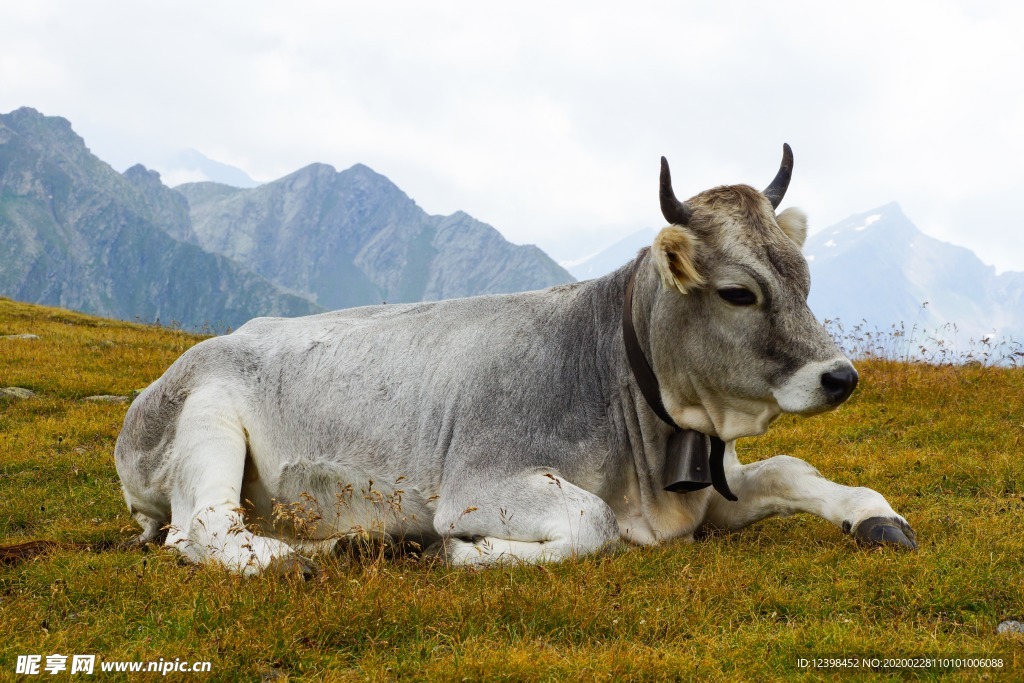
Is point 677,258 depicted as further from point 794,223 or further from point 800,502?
point 800,502

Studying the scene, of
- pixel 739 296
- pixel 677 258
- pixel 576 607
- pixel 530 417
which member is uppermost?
pixel 677 258

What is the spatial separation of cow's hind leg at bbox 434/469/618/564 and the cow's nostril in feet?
5.17

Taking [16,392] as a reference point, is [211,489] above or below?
below

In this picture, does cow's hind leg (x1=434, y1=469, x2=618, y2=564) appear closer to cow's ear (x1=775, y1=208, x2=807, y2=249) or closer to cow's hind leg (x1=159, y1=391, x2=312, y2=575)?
cow's hind leg (x1=159, y1=391, x2=312, y2=575)

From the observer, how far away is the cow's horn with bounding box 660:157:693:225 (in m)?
5.73

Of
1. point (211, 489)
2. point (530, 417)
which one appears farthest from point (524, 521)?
point (211, 489)

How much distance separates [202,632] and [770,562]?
343 cm

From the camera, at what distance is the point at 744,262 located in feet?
18.1

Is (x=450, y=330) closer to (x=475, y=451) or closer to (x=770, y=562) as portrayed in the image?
(x=475, y=451)

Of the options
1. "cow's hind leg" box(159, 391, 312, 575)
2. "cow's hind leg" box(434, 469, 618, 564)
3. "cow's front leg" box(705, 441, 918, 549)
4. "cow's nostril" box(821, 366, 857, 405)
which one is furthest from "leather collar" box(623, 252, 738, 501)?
"cow's hind leg" box(159, 391, 312, 575)

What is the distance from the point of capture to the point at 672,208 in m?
5.82

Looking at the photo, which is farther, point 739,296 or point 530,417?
point 530,417

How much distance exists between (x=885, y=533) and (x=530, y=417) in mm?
2438

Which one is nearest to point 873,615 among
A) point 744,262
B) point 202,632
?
point 744,262
